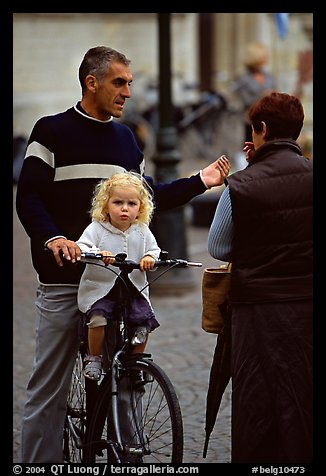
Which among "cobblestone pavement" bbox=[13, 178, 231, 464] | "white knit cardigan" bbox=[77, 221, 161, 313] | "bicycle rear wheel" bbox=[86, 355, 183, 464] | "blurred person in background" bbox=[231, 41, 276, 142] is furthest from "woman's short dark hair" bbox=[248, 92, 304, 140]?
"blurred person in background" bbox=[231, 41, 276, 142]

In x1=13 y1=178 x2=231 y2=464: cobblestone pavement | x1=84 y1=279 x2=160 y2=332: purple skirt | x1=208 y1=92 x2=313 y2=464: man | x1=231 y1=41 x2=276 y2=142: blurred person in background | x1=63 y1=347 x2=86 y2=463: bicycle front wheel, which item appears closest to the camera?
x1=208 y1=92 x2=313 y2=464: man

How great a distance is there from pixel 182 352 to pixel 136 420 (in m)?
3.70

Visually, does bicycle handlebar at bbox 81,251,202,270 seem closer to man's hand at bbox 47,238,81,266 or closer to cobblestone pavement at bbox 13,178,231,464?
man's hand at bbox 47,238,81,266

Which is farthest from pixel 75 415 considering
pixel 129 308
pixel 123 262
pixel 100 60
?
pixel 100 60

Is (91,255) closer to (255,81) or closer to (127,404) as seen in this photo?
(127,404)

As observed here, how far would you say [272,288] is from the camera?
4.85m

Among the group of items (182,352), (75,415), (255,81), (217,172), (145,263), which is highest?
(255,81)

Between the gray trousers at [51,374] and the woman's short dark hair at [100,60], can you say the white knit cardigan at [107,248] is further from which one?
the woman's short dark hair at [100,60]

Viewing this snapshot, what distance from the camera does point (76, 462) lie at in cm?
567

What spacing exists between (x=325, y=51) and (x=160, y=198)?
919mm

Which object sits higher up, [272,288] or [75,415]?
[272,288]

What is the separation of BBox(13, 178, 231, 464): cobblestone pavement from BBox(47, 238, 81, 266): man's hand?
150cm

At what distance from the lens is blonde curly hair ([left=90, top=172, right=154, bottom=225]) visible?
5.13m
